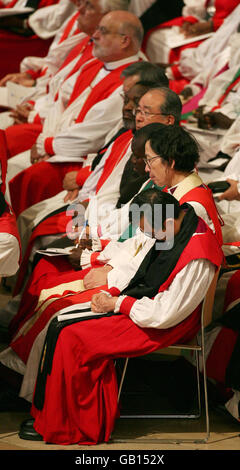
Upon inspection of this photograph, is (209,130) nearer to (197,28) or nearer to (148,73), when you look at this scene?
(148,73)

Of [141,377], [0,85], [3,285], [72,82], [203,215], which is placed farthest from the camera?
[0,85]

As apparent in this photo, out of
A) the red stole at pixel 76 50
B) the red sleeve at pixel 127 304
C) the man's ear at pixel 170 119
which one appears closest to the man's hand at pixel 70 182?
the man's ear at pixel 170 119

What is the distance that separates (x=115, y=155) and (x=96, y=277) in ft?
3.66

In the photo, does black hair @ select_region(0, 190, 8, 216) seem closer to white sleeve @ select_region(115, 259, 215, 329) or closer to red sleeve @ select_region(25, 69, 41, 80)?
white sleeve @ select_region(115, 259, 215, 329)

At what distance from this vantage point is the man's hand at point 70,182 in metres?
5.77

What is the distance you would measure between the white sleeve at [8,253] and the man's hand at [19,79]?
14.0 ft

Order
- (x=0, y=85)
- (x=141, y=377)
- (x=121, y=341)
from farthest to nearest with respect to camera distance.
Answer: (x=0, y=85) → (x=141, y=377) → (x=121, y=341)

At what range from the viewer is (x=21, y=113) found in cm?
743

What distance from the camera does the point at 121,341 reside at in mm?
3951

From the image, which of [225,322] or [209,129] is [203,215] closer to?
[225,322]

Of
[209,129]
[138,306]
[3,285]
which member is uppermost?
[138,306]

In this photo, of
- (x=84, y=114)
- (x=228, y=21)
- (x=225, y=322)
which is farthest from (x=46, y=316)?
(x=228, y=21)

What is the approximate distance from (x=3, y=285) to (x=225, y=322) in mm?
2118

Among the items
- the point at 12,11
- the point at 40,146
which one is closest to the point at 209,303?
the point at 40,146
